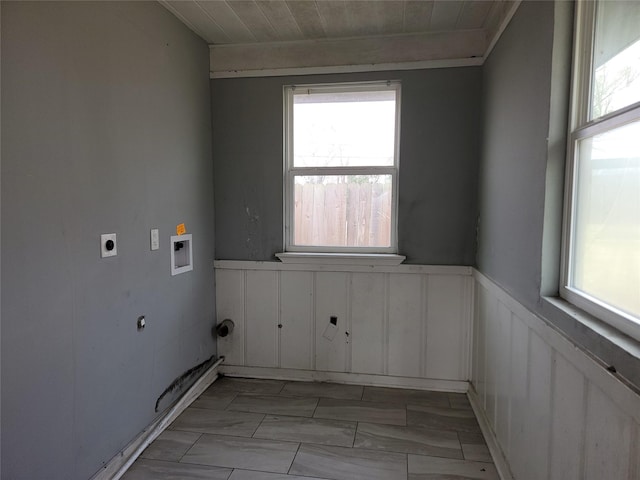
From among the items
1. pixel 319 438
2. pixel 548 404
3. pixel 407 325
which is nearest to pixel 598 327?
pixel 548 404

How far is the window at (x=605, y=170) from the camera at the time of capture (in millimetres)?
1041

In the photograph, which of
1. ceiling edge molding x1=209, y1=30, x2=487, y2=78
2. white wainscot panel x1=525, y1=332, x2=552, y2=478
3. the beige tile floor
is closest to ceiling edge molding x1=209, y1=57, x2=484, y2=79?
ceiling edge molding x1=209, y1=30, x2=487, y2=78

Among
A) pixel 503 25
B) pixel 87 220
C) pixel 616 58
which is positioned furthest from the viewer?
pixel 503 25

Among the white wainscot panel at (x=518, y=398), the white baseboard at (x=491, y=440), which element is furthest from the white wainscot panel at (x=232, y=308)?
the white wainscot panel at (x=518, y=398)

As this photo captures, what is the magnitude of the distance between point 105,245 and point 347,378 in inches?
77.1

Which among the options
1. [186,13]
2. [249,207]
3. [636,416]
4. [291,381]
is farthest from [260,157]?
[636,416]

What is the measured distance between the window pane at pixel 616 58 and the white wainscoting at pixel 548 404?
2.53ft

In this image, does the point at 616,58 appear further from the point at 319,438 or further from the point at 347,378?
the point at 347,378

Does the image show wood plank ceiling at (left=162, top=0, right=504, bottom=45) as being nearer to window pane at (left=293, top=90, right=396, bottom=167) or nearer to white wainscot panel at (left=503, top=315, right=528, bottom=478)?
window pane at (left=293, top=90, right=396, bottom=167)

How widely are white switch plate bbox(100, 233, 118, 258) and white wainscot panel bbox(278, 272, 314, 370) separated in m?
1.31

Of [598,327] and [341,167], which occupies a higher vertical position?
[341,167]

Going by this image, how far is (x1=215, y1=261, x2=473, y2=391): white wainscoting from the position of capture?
2762 mm

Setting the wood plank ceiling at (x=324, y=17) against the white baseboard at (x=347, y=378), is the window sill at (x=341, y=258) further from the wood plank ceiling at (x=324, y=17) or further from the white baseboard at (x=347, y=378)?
the wood plank ceiling at (x=324, y=17)

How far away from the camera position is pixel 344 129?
2.84 meters
